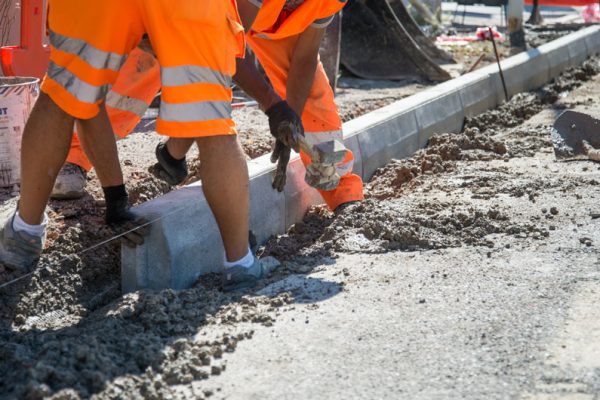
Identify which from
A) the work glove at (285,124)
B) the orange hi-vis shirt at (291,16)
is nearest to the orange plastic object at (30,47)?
the orange hi-vis shirt at (291,16)

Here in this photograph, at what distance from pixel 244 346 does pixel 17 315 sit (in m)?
1.01

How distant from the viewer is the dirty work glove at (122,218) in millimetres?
4219

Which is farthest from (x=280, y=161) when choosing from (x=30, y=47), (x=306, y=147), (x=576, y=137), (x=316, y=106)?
(x=576, y=137)

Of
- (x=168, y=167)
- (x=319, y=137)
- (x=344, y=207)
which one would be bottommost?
(x=344, y=207)

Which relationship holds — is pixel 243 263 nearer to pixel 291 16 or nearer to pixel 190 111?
pixel 190 111

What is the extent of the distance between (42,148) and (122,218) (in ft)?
1.82

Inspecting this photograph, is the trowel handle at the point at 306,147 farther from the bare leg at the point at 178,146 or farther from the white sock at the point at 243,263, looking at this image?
the white sock at the point at 243,263

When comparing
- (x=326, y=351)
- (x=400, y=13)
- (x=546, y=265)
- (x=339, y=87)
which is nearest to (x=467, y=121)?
(x=339, y=87)

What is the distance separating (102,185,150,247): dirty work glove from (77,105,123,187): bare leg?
0.17 feet

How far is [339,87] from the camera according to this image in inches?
359

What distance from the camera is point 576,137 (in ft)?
22.4

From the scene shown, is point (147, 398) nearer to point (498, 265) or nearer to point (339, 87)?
point (498, 265)

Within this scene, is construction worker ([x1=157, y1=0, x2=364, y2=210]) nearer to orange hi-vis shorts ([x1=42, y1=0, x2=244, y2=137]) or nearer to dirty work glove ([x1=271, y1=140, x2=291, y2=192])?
dirty work glove ([x1=271, y1=140, x2=291, y2=192])

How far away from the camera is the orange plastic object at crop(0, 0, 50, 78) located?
258 inches
